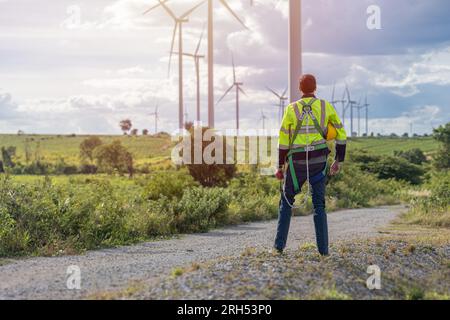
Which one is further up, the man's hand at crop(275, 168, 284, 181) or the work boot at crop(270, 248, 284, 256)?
the man's hand at crop(275, 168, 284, 181)

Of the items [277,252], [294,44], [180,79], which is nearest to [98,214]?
[277,252]

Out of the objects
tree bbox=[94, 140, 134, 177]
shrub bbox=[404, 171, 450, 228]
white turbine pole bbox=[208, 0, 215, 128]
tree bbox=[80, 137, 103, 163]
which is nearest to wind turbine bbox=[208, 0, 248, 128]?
white turbine pole bbox=[208, 0, 215, 128]

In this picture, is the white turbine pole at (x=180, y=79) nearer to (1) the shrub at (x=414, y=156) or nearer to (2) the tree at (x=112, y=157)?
(2) the tree at (x=112, y=157)

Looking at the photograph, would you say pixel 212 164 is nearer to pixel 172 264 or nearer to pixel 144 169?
pixel 172 264

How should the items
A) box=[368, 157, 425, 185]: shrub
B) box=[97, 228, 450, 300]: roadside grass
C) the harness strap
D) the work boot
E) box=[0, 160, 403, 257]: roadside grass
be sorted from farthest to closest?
1. box=[368, 157, 425, 185]: shrub
2. box=[0, 160, 403, 257]: roadside grass
3. the work boot
4. the harness strap
5. box=[97, 228, 450, 300]: roadside grass

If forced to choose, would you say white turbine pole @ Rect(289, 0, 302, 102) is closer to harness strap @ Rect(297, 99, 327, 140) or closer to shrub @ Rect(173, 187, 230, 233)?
shrub @ Rect(173, 187, 230, 233)

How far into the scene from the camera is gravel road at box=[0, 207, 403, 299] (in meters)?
9.64

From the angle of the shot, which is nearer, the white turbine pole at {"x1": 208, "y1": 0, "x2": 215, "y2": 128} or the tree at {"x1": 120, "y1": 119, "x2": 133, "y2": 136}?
the white turbine pole at {"x1": 208, "y1": 0, "x2": 215, "y2": 128}

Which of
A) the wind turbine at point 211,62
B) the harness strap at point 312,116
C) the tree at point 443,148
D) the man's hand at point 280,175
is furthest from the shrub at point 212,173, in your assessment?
the tree at point 443,148

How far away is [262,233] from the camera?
60.1ft

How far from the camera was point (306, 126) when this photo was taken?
10.9 m

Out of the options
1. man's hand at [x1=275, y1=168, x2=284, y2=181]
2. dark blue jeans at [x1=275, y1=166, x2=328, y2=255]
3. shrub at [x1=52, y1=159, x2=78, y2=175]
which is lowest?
shrub at [x1=52, y1=159, x2=78, y2=175]
